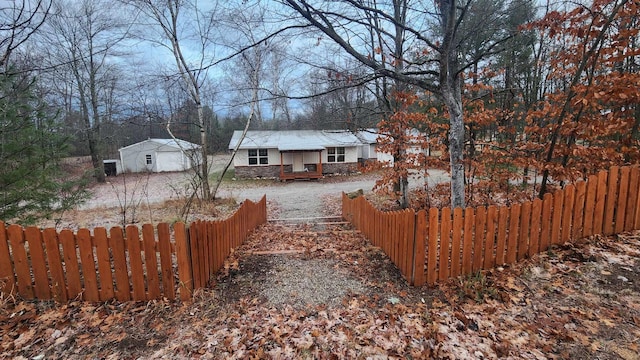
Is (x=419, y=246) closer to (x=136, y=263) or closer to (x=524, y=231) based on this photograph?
(x=524, y=231)

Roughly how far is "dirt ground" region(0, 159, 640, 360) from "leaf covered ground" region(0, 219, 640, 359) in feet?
0.03

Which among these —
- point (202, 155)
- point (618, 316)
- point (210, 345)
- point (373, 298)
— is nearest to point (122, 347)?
point (210, 345)

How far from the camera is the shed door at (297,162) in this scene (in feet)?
72.7

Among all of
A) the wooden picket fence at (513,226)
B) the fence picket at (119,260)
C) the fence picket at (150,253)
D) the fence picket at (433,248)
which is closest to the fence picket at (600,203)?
the wooden picket fence at (513,226)

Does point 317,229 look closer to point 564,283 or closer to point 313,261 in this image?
point 313,261

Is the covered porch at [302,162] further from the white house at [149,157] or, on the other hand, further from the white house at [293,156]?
the white house at [149,157]

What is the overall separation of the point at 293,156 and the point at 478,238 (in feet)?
63.7

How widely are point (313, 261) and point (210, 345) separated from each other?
6.74 feet

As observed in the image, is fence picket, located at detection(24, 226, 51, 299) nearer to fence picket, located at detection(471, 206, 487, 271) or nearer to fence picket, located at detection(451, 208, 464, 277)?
fence picket, located at detection(451, 208, 464, 277)

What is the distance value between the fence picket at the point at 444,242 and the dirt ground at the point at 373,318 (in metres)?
0.16

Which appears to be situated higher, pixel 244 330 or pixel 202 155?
pixel 202 155

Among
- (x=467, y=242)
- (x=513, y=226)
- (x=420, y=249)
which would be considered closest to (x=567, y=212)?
(x=513, y=226)

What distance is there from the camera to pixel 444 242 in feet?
10.5

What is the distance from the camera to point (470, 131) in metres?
5.91
